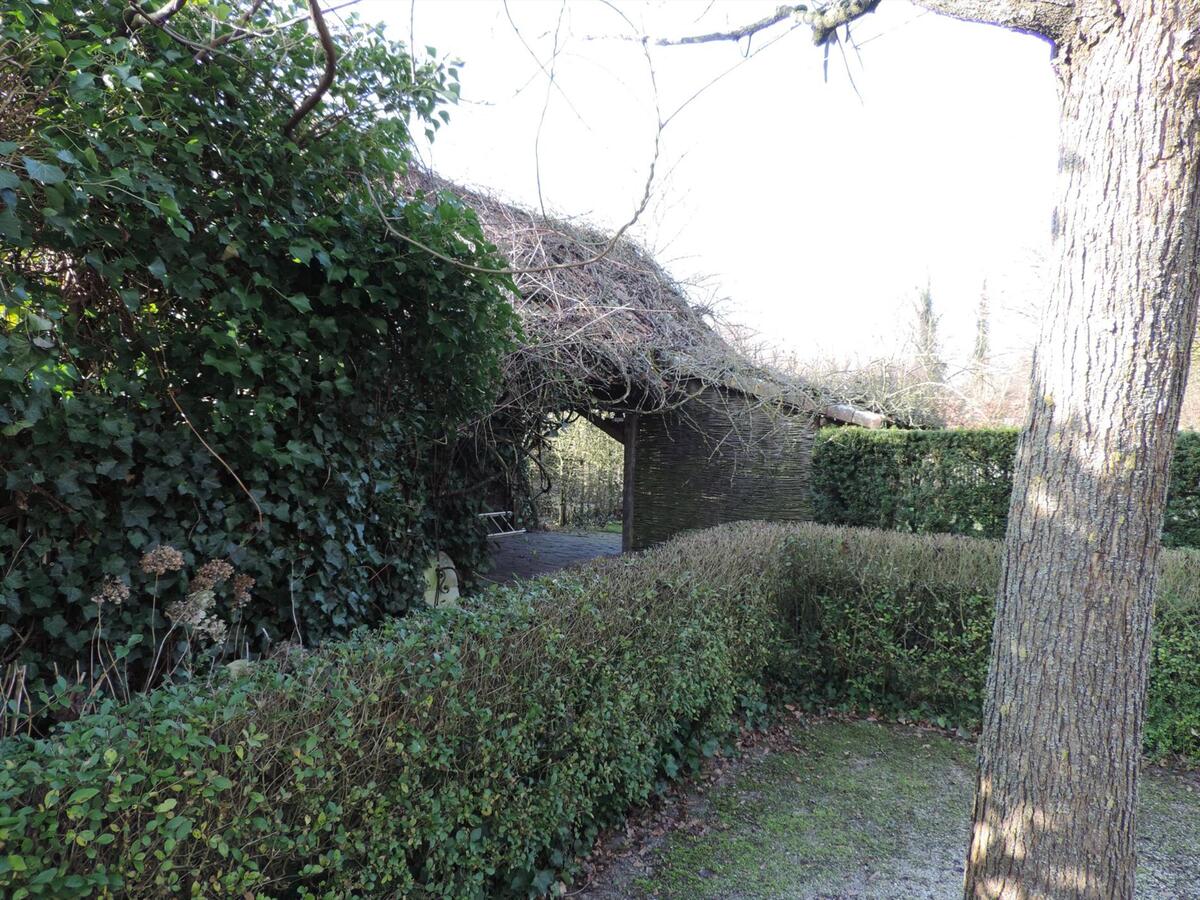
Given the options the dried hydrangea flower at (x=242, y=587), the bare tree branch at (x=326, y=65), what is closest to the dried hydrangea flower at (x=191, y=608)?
the dried hydrangea flower at (x=242, y=587)

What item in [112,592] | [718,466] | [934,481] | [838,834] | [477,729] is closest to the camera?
[112,592]

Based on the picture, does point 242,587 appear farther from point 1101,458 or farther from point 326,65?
point 1101,458

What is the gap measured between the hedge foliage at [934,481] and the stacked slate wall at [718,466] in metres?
0.61

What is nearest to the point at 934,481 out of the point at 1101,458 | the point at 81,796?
the point at 1101,458

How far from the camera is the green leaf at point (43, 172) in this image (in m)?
2.10

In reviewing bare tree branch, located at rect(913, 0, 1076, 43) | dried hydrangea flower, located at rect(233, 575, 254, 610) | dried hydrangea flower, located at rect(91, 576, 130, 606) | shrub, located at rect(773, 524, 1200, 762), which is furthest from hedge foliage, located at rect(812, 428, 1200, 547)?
dried hydrangea flower, located at rect(91, 576, 130, 606)

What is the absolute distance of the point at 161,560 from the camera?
2.56m

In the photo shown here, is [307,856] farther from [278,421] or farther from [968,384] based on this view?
[968,384]

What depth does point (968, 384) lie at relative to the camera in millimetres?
14727

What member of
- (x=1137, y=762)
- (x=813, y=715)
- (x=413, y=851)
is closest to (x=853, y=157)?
(x=813, y=715)

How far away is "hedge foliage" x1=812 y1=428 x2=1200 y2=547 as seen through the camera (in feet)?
22.8

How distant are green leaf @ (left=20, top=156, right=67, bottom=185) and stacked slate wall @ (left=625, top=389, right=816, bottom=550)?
8569 mm

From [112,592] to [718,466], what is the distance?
9131 millimetres

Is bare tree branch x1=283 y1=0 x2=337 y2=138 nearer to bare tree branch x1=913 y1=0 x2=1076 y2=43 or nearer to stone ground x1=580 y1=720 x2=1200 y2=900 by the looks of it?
bare tree branch x1=913 y1=0 x2=1076 y2=43
